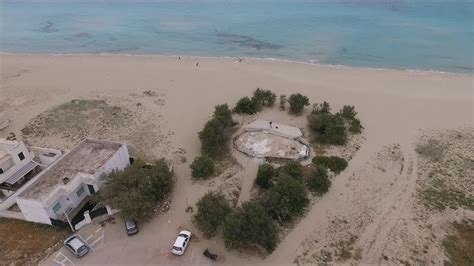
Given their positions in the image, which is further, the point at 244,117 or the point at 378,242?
the point at 244,117

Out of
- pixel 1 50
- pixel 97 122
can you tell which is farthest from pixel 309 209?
pixel 1 50

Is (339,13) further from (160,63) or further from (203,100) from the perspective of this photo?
(203,100)

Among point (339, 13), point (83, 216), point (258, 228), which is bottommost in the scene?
point (83, 216)

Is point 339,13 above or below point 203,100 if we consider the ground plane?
above

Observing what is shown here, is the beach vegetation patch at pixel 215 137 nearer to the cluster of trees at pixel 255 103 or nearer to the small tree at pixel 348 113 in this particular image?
the cluster of trees at pixel 255 103

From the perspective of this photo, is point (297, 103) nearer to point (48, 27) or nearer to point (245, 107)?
point (245, 107)

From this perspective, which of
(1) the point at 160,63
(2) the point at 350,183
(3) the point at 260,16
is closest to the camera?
(2) the point at 350,183

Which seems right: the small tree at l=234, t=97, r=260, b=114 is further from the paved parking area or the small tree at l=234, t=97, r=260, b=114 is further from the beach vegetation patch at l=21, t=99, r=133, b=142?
the paved parking area

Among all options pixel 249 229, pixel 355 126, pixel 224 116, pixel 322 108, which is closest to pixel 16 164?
pixel 224 116
